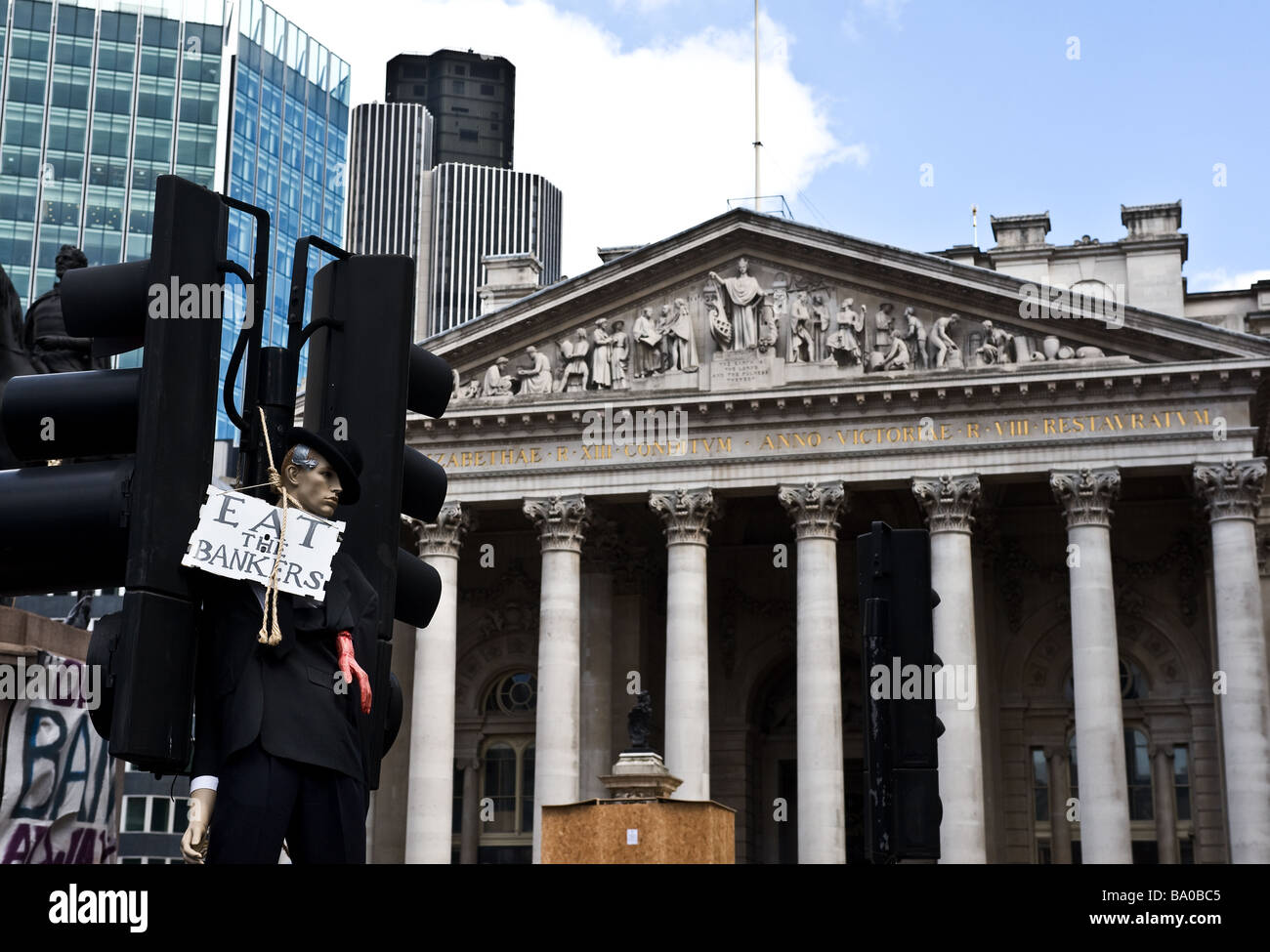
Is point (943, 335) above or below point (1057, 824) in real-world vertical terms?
above

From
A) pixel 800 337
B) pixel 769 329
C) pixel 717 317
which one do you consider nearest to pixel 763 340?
pixel 769 329

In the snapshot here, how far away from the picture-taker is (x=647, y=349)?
46094 mm

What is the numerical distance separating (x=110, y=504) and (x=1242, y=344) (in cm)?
4022

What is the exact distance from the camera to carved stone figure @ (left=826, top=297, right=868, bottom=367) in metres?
44.4

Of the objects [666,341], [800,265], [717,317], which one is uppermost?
[800,265]

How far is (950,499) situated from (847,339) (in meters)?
4.87

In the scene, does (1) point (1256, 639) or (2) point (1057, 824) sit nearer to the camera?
(1) point (1256, 639)

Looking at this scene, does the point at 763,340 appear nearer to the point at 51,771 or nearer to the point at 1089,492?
the point at 1089,492

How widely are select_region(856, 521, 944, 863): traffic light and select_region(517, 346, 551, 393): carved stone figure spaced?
3771 cm

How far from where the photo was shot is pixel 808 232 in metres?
45.1

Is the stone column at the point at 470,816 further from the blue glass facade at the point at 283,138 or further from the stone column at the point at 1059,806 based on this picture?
the blue glass facade at the point at 283,138

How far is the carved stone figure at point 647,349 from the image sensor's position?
45938 millimetres
